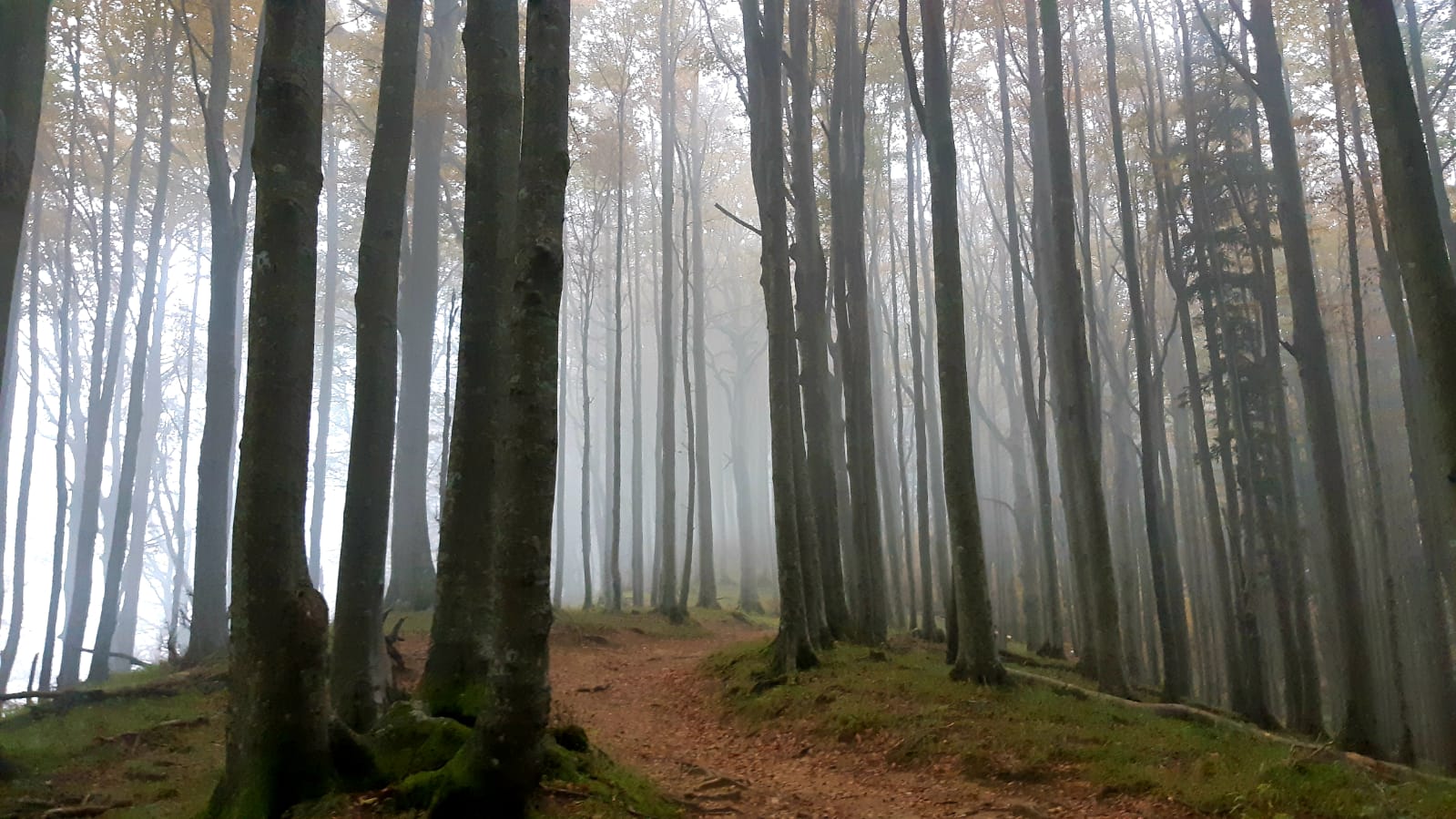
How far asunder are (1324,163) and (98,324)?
989 inches

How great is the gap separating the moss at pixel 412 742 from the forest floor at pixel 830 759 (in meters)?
0.35

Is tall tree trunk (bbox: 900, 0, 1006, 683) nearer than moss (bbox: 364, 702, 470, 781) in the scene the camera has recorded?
No

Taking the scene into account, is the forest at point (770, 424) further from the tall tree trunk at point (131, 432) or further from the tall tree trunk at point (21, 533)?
the tall tree trunk at point (21, 533)

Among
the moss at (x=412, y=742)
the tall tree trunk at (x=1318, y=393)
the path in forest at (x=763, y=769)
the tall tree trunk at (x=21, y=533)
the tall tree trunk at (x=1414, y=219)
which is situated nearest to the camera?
the moss at (x=412, y=742)

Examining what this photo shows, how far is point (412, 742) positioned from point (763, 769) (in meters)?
3.30

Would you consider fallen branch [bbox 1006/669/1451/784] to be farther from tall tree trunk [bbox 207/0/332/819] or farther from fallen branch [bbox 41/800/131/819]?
fallen branch [bbox 41/800/131/819]

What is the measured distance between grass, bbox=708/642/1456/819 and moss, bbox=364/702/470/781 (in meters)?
3.94

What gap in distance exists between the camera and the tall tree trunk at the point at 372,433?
583 centimetres

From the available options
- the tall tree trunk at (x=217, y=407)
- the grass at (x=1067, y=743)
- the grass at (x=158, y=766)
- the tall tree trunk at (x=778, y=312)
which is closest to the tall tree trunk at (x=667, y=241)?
the tall tree trunk at (x=778, y=312)

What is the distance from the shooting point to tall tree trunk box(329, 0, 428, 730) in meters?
5.83

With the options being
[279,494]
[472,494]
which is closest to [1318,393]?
[472,494]

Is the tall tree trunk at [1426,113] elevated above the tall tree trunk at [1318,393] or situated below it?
above

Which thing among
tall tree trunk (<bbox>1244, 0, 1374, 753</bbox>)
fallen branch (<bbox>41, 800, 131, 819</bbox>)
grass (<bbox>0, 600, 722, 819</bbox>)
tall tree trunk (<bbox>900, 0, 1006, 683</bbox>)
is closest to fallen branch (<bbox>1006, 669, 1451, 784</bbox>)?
tall tree trunk (<bbox>900, 0, 1006, 683</bbox>)

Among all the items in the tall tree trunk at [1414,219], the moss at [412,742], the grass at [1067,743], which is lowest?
the grass at [1067,743]
